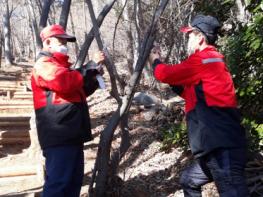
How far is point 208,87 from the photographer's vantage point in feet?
11.2

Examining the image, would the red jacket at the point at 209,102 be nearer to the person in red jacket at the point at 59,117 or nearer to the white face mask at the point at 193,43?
the white face mask at the point at 193,43

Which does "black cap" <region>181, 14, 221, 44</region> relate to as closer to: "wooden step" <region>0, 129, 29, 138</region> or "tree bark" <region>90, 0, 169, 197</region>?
"tree bark" <region>90, 0, 169, 197</region>

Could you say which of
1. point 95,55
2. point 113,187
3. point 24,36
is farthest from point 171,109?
point 24,36

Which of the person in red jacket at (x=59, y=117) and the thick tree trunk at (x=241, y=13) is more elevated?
the thick tree trunk at (x=241, y=13)

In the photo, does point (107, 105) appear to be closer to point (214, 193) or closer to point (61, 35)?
point (214, 193)

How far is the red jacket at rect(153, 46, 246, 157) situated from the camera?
133 inches

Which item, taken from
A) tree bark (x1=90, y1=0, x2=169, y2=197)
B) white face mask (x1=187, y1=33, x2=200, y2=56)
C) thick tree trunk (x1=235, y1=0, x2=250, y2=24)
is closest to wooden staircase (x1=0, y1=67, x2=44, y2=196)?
tree bark (x1=90, y1=0, x2=169, y2=197)

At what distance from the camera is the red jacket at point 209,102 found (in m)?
3.38

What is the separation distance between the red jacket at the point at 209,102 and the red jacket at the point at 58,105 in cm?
80

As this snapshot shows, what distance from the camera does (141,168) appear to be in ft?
20.6

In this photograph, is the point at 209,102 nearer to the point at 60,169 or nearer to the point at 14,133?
the point at 60,169

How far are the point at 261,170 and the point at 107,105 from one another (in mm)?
→ 7525

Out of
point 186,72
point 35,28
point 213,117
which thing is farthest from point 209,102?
point 35,28

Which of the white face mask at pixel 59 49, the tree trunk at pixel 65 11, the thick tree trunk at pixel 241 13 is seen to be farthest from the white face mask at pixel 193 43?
the tree trunk at pixel 65 11
